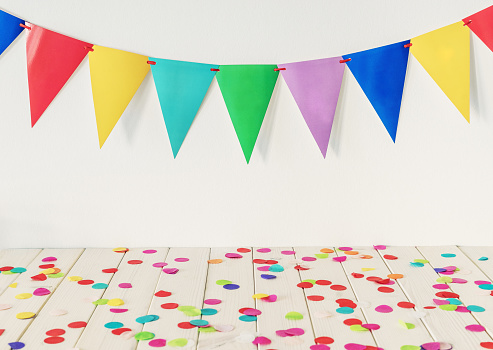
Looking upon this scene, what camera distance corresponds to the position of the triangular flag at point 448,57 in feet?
6.36

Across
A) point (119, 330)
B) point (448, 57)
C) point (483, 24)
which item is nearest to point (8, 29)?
point (119, 330)

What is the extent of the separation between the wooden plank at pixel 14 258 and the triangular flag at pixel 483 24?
5.38 feet

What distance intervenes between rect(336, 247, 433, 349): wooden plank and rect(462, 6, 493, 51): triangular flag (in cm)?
80

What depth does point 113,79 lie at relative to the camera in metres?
1.95

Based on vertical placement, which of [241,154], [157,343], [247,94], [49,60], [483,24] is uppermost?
[483,24]

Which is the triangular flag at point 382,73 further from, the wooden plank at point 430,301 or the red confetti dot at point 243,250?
the red confetti dot at point 243,250

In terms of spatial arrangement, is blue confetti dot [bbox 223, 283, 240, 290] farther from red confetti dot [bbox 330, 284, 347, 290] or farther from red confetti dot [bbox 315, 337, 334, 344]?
red confetti dot [bbox 315, 337, 334, 344]

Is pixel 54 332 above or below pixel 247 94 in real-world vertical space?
below

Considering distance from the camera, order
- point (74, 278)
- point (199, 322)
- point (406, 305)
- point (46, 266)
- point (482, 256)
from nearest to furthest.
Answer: point (199, 322) → point (406, 305) → point (74, 278) → point (46, 266) → point (482, 256)

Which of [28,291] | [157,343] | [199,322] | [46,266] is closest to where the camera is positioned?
[157,343]

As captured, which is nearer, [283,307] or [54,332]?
[54,332]

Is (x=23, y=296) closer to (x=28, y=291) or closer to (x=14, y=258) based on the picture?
(x=28, y=291)

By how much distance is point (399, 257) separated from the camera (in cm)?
199

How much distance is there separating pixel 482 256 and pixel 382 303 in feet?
1.92
